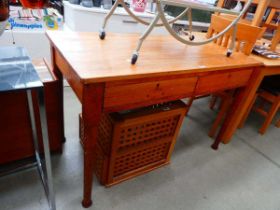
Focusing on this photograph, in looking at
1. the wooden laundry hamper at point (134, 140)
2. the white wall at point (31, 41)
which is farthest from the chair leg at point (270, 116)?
the white wall at point (31, 41)

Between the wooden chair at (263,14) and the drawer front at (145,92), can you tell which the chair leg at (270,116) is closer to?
the wooden chair at (263,14)

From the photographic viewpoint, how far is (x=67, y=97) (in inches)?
80.7

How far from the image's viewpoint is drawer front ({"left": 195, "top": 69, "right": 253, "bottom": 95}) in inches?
44.4

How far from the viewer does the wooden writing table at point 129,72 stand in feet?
2.66

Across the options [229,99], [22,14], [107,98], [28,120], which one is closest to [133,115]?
[107,98]

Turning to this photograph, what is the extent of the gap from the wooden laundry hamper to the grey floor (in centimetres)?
8

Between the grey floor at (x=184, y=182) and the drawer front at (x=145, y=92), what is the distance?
619mm

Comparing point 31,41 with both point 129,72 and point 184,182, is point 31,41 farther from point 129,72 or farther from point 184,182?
point 184,182

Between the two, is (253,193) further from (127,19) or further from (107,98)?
(127,19)

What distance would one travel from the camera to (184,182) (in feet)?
4.55

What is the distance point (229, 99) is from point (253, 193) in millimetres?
706

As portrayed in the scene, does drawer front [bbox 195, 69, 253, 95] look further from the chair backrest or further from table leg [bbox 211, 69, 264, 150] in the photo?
the chair backrest

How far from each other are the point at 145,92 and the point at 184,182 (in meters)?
0.78

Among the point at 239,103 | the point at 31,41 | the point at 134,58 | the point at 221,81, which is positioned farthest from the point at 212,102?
the point at 31,41
